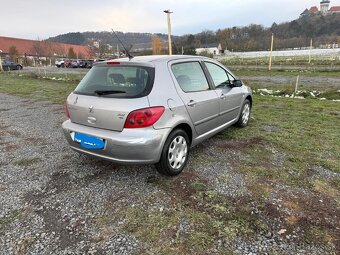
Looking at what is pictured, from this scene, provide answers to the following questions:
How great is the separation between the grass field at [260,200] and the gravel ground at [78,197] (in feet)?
0.31

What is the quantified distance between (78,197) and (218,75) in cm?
306

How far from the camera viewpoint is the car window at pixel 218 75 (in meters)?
4.55

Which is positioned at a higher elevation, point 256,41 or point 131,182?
point 256,41

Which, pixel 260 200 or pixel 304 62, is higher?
pixel 304 62

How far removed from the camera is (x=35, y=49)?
60500mm

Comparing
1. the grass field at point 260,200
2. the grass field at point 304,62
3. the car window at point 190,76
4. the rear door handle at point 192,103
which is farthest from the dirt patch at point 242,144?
the grass field at point 304,62

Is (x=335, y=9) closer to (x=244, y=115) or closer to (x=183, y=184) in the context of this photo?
(x=244, y=115)

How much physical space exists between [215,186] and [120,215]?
4.15 ft

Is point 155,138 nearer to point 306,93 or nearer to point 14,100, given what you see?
point 306,93

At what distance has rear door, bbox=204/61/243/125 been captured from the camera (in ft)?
15.0

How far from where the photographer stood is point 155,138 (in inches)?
126

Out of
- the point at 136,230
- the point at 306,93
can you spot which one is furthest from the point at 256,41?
Result: the point at 136,230

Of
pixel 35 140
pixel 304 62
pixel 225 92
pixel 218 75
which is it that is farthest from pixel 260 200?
pixel 304 62

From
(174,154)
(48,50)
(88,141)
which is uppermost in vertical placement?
(48,50)
